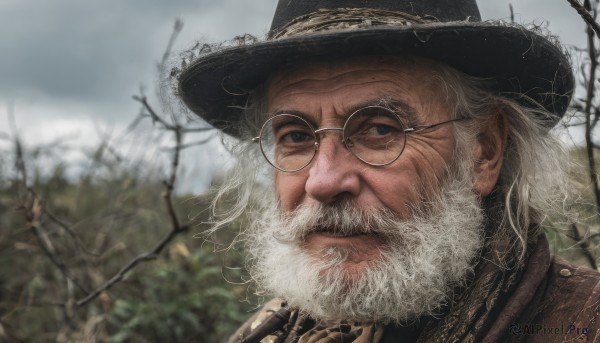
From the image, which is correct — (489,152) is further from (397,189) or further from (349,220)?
(349,220)

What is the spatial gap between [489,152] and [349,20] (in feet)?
2.75

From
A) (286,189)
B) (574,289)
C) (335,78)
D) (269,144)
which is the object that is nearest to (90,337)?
(269,144)

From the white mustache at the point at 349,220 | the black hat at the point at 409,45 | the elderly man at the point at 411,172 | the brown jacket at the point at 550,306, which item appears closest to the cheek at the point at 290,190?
the elderly man at the point at 411,172

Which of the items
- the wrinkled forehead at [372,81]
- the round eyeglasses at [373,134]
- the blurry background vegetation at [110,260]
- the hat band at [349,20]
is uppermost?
the hat band at [349,20]

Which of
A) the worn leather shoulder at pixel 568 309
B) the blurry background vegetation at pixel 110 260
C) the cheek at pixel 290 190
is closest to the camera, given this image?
the worn leather shoulder at pixel 568 309

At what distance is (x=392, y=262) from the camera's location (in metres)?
2.56

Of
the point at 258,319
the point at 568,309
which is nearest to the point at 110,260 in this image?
the point at 258,319

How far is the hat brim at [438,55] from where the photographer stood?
8.04 ft

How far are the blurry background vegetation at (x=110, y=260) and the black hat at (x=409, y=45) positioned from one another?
34.5 inches

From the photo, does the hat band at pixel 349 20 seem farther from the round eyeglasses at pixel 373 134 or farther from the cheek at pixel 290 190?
the cheek at pixel 290 190

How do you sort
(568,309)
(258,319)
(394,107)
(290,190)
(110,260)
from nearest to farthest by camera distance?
(568,309)
(394,107)
(290,190)
(258,319)
(110,260)

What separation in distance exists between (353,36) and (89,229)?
16.0 ft

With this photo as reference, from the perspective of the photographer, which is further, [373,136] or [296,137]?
[296,137]

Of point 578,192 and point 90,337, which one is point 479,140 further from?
point 90,337
